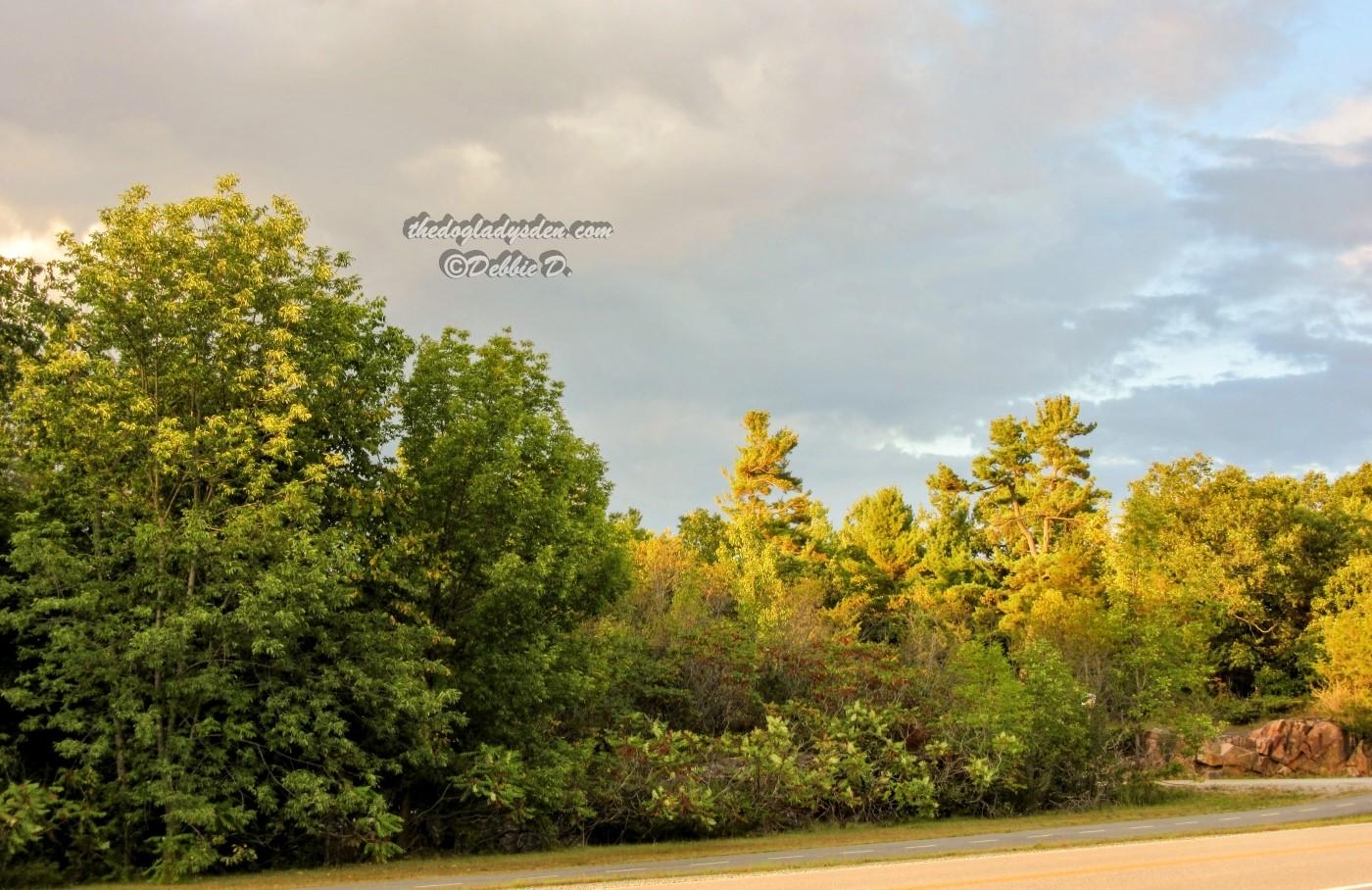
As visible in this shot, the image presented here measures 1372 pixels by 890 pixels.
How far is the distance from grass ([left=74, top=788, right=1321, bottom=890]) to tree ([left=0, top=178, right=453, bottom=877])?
3.09 ft

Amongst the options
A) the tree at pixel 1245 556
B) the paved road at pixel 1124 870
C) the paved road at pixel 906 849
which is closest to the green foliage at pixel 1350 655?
the tree at pixel 1245 556

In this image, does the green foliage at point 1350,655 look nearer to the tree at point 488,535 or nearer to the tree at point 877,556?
the tree at point 877,556

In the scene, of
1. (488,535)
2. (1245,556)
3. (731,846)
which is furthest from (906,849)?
(1245,556)

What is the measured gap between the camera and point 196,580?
765 inches

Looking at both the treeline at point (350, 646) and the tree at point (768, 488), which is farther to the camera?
the tree at point (768, 488)

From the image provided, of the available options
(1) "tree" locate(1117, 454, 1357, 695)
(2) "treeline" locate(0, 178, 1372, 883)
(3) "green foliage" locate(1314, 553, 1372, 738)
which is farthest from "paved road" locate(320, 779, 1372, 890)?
(1) "tree" locate(1117, 454, 1357, 695)

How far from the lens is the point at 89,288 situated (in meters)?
19.5

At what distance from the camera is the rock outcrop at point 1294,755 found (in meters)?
39.6

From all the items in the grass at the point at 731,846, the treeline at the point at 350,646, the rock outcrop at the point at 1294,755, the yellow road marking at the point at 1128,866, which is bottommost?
the rock outcrop at the point at 1294,755

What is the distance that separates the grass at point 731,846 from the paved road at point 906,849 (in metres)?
0.71

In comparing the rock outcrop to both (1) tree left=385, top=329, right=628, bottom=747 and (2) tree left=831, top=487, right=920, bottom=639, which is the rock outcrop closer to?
(2) tree left=831, top=487, right=920, bottom=639

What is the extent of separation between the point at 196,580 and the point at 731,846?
10936 mm

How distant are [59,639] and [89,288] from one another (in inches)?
239

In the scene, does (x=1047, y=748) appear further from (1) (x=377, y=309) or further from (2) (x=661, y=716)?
(1) (x=377, y=309)
